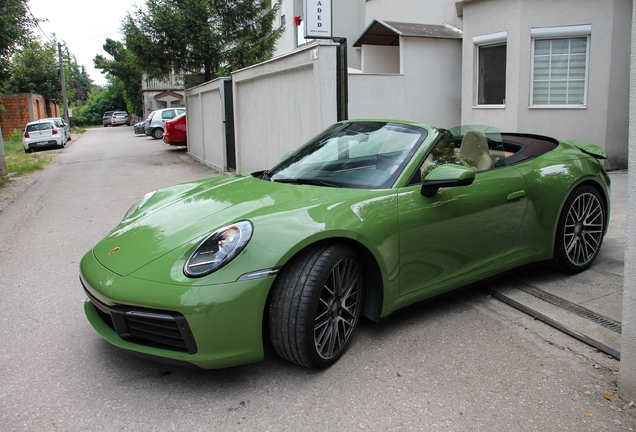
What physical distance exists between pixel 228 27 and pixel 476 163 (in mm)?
16631

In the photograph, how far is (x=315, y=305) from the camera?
3004 mm

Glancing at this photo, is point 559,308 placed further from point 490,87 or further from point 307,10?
point 490,87

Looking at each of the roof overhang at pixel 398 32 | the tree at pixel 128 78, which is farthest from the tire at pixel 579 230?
the tree at pixel 128 78

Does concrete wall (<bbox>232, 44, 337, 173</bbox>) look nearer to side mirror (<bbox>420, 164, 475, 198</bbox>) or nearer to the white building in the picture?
side mirror (<bbox>420, 164, 475, 198</bbox>)

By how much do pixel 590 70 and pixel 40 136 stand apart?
22471 mm

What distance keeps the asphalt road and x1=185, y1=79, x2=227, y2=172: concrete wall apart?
932cm

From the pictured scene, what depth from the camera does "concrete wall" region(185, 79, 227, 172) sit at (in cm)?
1339

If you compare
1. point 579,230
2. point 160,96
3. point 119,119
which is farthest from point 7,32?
point 119,119

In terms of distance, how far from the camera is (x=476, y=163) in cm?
431

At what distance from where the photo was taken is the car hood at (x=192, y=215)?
319 centimetres

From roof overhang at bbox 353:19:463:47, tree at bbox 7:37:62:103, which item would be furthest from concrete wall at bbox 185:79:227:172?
tree at bbox 7:37:62:103

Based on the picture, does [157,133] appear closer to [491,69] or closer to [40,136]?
[40,136]

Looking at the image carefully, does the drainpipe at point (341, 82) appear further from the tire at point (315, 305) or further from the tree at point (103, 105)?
the tree at point (103, 105)

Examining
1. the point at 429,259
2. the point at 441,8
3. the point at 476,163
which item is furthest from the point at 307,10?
the point at 441,8
